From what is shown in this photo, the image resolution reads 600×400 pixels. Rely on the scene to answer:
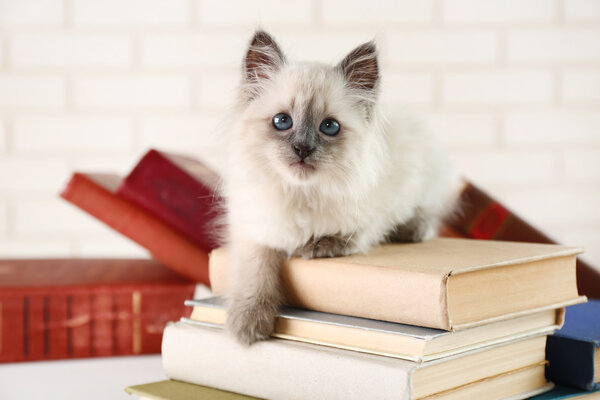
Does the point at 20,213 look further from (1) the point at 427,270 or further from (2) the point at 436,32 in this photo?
(1) the point at 427,270

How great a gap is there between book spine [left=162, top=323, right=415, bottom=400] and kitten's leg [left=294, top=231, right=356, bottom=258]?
0.14 metres

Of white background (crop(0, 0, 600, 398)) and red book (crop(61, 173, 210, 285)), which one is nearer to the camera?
red book (crop(61, 173, 210, 285))

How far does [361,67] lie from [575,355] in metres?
0.53

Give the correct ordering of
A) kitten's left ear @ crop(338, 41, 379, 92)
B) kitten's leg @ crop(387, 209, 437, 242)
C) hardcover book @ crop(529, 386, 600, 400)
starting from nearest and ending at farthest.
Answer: hardcover book @ crop(529, 386, 600, 400) → kitten's left ear @ crop(338, 41, 379, 92) → kitten's leg @ crop(387, 209, 437, 242)

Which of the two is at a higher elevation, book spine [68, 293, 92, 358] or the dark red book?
the dark red book

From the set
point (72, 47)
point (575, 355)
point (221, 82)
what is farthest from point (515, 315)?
point (72, 47)

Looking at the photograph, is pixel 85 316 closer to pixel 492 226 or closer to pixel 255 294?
pixel 255 294

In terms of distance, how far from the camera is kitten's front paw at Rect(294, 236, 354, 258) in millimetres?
998

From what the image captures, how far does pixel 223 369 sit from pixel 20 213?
1454 millimetres

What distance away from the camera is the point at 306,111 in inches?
38.6

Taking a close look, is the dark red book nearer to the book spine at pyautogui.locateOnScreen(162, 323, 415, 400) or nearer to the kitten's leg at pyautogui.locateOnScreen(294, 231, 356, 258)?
the kitten's leg at pyautogui.locateOnScreen(294, 231, 356, 258)

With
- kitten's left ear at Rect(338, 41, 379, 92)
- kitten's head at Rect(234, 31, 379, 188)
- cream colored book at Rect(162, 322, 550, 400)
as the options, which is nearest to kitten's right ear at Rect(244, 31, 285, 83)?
kitten's head at Rect(234, 31, 379, 188)

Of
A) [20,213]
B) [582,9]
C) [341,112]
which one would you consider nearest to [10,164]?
[20,213]

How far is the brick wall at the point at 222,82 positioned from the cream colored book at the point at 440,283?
47.1 inches
